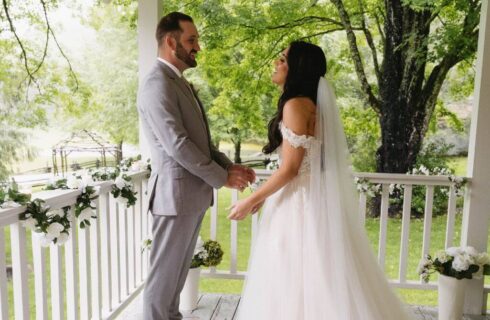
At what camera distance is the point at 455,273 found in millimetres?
2859

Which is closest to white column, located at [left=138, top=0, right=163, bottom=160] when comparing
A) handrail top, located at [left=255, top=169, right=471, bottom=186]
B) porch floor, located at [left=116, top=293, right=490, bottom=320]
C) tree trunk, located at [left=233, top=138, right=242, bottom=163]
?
porch floor, located at [left=116, top=293, right=490, bottom=320]

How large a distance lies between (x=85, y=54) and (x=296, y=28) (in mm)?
5092

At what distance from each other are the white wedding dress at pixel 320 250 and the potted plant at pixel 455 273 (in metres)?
0.94

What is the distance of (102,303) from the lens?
9.03 feet

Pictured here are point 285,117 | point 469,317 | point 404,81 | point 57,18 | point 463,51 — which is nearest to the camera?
point 285,117

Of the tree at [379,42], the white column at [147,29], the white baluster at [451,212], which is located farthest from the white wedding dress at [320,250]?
the tree at [379,42]

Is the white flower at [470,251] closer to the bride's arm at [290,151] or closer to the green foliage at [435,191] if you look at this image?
the bride's arm at [290,151]

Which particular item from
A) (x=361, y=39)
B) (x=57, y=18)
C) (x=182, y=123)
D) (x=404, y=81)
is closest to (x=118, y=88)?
(x=57, y=18)

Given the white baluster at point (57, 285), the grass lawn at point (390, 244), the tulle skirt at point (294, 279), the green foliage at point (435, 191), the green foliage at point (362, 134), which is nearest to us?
the tulle skirt at point (294, 279)

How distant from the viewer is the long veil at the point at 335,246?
75.5 inches

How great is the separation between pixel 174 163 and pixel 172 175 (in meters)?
0.06

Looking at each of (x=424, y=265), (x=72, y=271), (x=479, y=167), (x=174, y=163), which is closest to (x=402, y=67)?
(x=479, y=167)

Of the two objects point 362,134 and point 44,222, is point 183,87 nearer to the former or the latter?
point 44,222

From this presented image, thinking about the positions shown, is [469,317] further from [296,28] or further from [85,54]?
[85,54]
